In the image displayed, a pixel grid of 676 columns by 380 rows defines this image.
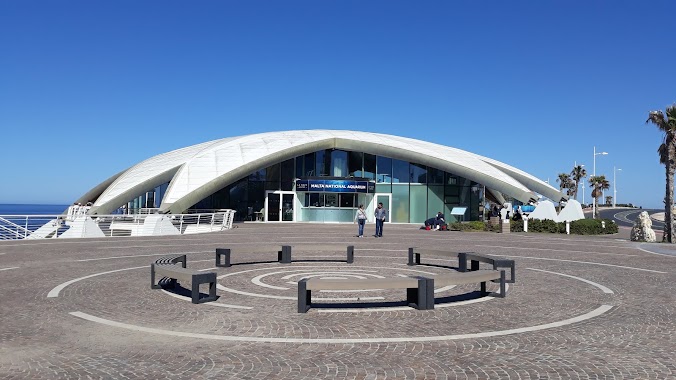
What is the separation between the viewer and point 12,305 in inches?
321

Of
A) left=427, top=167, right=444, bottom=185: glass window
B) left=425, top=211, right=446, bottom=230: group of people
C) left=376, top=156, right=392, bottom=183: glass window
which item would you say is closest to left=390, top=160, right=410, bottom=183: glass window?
left=376, top=156, right=392, bottom=183: glass window

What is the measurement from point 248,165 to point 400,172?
12.8 m

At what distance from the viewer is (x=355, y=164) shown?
4478 centimetres

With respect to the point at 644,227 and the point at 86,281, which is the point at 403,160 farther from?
the point at 86,281

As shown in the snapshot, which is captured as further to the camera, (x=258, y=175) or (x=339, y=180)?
(x=258, y=175)

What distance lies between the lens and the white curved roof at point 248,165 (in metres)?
36.9

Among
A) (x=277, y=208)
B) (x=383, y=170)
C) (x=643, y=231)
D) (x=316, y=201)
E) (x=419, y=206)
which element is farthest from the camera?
(x=383, y=170)

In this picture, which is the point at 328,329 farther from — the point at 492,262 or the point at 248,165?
the point at 248,165

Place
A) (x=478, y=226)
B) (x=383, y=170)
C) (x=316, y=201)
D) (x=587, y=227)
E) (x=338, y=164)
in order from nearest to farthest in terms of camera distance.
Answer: (x=587, y=227), (x=478, y=226), (x=316, y=201), (x=383, y=170), (x=338, y=164)

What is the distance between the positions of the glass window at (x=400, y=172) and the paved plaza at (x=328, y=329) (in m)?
32.0

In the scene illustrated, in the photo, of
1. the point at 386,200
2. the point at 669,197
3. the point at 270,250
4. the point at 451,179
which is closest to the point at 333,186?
the point at 386,200

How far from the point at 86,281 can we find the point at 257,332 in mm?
5612

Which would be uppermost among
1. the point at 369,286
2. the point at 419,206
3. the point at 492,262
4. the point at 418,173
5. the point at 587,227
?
the point at 418,173

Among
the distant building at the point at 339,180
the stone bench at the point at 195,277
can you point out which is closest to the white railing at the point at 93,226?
the distant building at the point at 339,180
